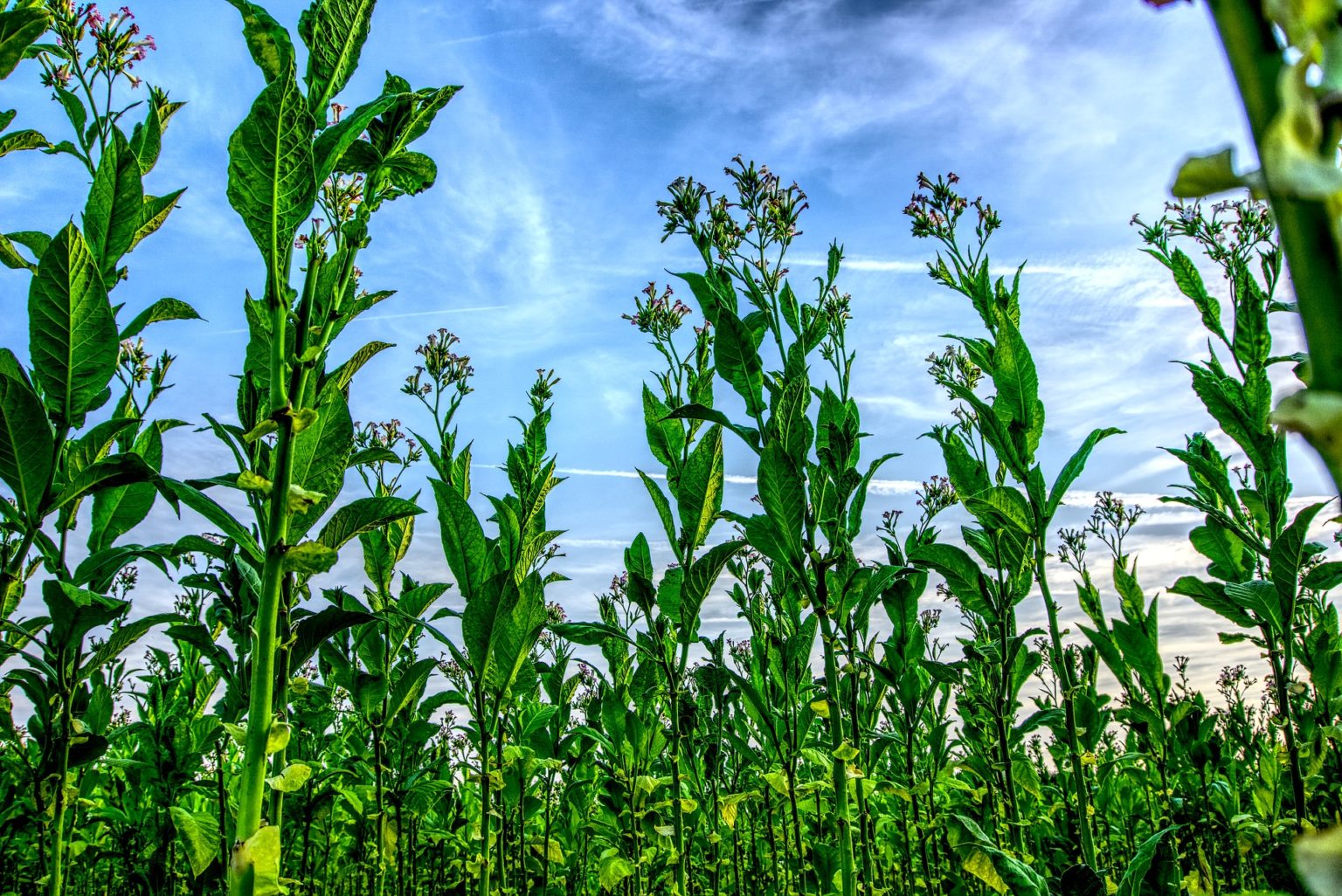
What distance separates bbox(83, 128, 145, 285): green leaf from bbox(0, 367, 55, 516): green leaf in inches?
19.9

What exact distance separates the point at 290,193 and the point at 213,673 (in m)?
3.71

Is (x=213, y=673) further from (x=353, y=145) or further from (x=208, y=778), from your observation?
(x=353, y=145)

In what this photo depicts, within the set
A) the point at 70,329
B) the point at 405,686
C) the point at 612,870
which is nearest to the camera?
the point at 70,329

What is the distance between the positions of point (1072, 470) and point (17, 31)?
10.7 feet

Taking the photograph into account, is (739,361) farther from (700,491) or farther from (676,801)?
(676,801)

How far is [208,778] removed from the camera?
3.52 metres

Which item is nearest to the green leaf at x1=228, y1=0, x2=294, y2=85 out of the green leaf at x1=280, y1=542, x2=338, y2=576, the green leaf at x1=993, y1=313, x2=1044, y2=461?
the green leaf at x1=280, y1=542, x2=338, y2=576

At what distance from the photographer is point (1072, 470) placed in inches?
96.3

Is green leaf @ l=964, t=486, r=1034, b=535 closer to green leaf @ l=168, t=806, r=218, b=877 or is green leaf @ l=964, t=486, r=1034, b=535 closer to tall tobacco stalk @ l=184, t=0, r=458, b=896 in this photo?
tall tobacco stalk @ l=184, t=0, r=458, b=896

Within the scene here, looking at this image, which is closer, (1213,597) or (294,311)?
A: (294,311)

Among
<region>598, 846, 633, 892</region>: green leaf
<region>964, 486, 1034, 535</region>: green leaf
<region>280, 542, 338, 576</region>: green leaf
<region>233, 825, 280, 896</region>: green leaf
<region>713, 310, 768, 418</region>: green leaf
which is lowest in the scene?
<region>598, 846, 633, 892</region>: green leaf

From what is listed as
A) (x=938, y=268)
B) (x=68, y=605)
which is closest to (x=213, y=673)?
(x=68, y=605)

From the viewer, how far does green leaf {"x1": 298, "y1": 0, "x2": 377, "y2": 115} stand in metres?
1.80

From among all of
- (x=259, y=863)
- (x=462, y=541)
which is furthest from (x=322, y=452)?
(x=462, y=541)
